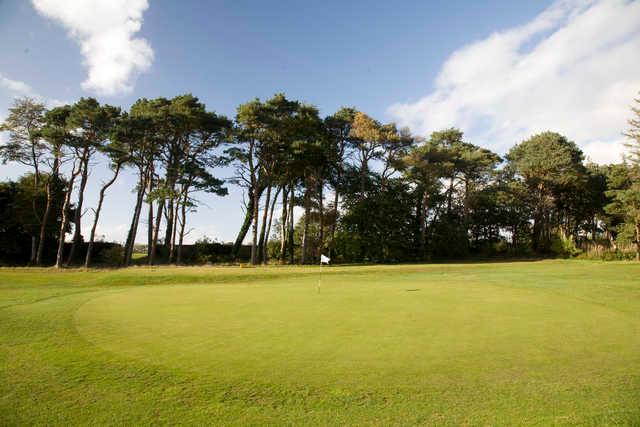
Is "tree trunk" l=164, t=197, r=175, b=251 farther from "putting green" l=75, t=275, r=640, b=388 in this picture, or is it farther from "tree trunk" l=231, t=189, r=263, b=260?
"putting green" l=75, t=275, r=640, b=388

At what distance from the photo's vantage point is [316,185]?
3612 cm

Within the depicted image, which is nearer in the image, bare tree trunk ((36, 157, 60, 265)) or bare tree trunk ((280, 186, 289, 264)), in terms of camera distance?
bare tree trunk ((36, 157, 60, 265))

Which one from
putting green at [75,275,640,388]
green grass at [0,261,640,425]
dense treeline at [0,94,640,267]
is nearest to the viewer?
green grass at [0,261,640,425]

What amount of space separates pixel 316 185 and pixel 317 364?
31935 mm

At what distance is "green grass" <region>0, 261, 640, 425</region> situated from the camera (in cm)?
345

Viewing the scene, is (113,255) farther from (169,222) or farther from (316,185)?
(316,185)

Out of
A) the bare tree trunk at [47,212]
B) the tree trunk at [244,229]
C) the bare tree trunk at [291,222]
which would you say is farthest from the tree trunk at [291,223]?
the bare tree trunk at [47,212]

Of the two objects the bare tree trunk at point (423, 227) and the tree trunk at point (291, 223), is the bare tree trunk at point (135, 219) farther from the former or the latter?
the bare tree trunk at point (423, 227)

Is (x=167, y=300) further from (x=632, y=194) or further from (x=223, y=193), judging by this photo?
(x=632, y=194)

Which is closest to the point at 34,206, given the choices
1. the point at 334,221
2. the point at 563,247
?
the point at 334,221

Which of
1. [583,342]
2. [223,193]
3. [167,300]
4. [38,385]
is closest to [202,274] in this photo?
[167,300]

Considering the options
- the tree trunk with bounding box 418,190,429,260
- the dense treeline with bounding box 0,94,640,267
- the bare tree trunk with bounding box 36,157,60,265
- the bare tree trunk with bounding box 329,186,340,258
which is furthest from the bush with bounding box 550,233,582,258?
the bare tree trunk with bounding box 36,157,60,265

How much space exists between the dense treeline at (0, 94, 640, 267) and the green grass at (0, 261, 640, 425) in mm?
23505

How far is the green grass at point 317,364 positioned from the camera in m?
3.45
